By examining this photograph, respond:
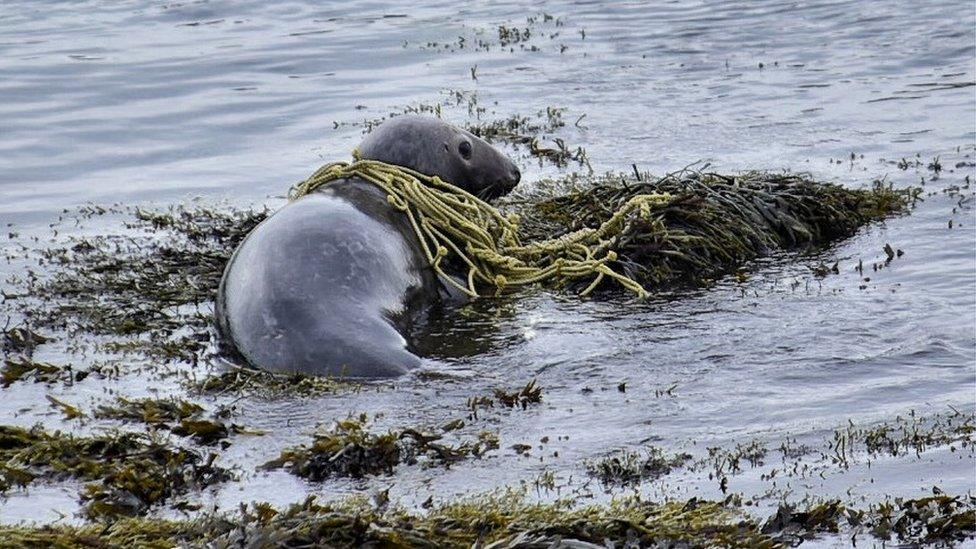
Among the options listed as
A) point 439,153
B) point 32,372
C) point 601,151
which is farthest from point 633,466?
point 601,151

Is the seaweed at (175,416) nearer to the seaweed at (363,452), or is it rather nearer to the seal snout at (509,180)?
the seaweed at (363,452)

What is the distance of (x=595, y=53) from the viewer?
18.1 m

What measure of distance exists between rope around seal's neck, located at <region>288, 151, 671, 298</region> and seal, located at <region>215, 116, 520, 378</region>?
117 mm

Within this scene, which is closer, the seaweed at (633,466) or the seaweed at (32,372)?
the seaweed at (633,466)

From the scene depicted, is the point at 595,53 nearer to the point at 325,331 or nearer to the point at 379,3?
the point at 379,3

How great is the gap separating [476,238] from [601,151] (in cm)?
413

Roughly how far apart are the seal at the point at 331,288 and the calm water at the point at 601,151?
31cm

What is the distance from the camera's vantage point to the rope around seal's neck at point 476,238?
348 inches

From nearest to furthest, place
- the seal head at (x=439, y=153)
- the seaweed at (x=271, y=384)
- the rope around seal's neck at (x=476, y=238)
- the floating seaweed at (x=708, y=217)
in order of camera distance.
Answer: the seaweed at (x=271, y=384)
the rope around seal's neck at (x=476, y=238)
the floating seaweed at (x=708, y=217)
the seal head at (x=439, y=153)

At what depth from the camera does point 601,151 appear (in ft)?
42.8

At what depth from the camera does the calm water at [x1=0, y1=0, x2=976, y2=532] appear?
250 inches

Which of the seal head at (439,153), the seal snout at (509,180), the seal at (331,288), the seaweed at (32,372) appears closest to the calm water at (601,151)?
the seaweed at (32,372)

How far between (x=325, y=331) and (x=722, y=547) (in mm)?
2719

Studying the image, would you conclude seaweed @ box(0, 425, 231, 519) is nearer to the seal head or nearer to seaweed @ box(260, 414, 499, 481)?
seaweed @ box(260, 414, 499, 481)
